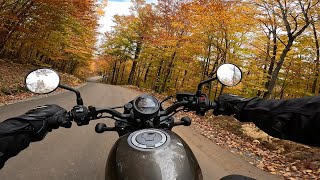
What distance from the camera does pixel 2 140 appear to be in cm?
138

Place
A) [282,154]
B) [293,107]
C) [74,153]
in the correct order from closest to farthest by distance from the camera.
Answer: [293,107] < [74,153] < [282,154]

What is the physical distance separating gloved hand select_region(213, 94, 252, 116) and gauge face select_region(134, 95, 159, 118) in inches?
21.9

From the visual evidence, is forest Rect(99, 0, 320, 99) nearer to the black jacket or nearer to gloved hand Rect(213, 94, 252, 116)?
gloved hand Rect(213, 94, 252, 116)

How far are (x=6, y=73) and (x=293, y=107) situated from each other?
16213 millimetres

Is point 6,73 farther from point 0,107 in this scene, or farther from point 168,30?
point 168,30

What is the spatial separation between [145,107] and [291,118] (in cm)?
105

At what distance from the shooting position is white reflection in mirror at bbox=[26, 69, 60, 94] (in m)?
2.08

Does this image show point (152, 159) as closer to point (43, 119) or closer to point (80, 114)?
point (43, 119)

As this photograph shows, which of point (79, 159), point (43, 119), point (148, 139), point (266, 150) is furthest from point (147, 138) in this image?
point (266, 150)

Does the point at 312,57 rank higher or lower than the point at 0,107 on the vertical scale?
higher

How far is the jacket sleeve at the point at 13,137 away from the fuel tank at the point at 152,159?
0.55 metres

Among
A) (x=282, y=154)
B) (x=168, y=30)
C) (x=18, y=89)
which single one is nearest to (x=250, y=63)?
(x=168, y=30)

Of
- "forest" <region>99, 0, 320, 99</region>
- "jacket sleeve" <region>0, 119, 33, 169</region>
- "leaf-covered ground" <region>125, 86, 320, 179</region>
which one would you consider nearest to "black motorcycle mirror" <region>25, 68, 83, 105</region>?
"jacket sleeve" <region>0, 119, 33, 169</region>

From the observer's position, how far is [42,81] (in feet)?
6.89
